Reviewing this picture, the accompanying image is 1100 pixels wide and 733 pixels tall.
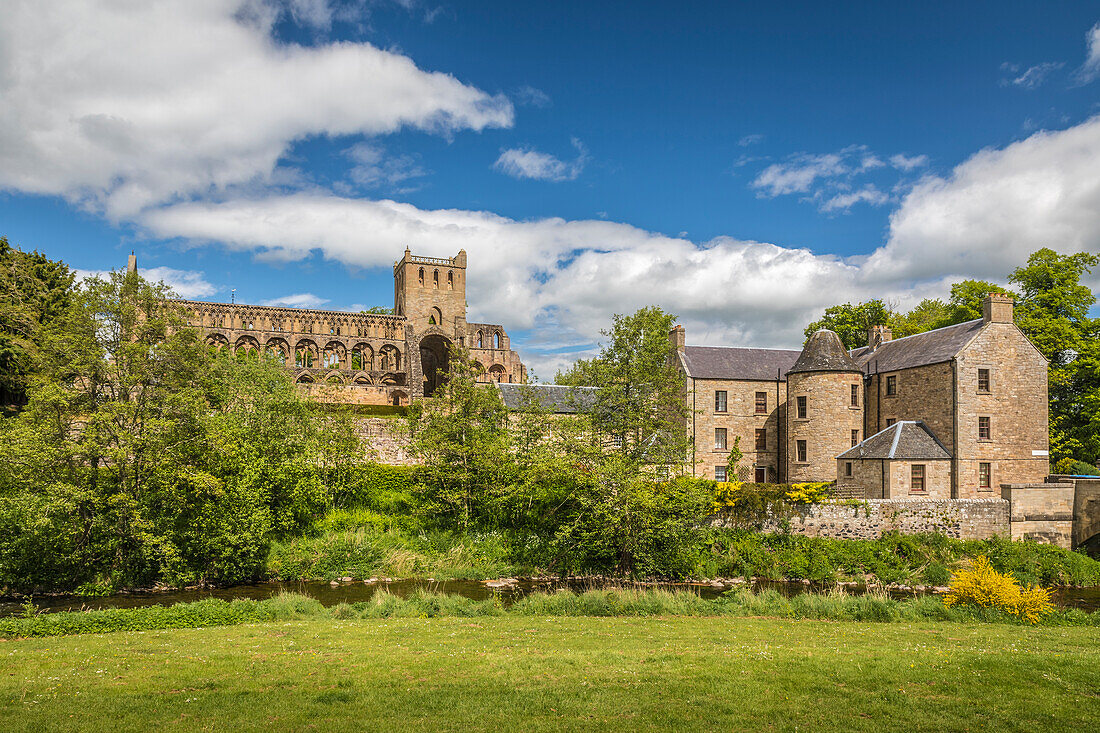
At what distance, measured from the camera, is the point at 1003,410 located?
31016mm

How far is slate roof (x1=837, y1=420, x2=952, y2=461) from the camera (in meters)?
30.2

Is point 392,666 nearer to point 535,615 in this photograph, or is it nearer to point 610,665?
point 610,665

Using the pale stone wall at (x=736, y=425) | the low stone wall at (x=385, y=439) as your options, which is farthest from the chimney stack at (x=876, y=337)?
the low stone wall at (x=385, y=439)

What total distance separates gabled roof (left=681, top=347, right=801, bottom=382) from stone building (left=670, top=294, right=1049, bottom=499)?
7 cm

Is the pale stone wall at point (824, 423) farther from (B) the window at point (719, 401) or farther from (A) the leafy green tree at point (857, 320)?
(A) the leafy green tree at point (857, 320)

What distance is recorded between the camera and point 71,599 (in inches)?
805

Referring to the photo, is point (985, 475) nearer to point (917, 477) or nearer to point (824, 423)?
point (917, 477)

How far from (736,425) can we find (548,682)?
30.0 metres

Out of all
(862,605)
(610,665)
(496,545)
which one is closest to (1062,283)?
(862,605)

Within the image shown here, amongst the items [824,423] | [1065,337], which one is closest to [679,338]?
[824,423]

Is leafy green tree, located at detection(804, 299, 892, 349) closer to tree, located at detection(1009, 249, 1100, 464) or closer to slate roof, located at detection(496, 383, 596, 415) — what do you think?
tree, located at detection(1009, 249, 1100, 464)

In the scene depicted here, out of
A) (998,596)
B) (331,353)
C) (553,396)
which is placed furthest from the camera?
(331,353)

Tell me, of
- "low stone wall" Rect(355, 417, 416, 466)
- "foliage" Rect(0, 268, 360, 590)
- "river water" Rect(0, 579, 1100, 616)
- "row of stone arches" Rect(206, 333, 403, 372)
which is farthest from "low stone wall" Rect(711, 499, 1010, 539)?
"row of stone arches" Rect(206, 333, 403, 372)

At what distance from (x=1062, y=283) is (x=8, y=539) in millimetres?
50285
